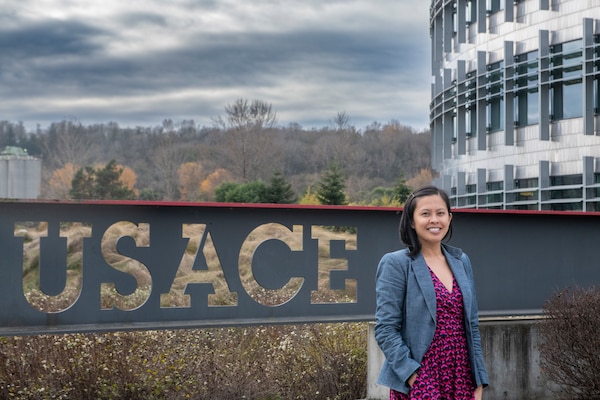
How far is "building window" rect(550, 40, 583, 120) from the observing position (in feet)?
73.6

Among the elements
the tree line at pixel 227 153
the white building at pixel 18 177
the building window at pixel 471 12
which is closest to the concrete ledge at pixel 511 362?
the building window at pixel 471 12

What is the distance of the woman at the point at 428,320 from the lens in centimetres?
372

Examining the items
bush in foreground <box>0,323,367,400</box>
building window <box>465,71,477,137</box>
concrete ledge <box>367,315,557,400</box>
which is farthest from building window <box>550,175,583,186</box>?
concrete ledge <box>367,315,557,400</box>

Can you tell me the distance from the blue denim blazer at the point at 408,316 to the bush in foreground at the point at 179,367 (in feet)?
16.4

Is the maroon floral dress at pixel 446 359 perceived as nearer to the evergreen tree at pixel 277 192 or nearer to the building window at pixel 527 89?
the building window at pixel 527 89

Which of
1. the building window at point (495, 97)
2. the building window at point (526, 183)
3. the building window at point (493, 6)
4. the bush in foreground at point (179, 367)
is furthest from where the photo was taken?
the building window at point (493, 6)

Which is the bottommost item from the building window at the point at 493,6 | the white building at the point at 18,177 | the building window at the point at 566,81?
the white building at the point at 18,177

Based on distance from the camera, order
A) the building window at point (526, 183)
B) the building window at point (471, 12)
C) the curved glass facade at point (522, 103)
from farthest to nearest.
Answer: the building window at point (471, 12) < the building window at point (526, 183) < the curved glass facade at point (522, 103)

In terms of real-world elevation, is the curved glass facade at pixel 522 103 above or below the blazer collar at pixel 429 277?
above

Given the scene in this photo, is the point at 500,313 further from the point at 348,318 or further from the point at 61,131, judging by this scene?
the point at 61,131

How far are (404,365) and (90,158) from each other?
77847 millimetres

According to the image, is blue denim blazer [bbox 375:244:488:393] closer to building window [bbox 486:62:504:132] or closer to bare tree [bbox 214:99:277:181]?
building window [bbox 486:62:504:132]

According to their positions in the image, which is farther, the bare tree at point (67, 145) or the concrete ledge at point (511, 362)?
the bare tree at point (67, 145)

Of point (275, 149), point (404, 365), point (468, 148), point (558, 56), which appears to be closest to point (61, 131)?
point (275, 149)
